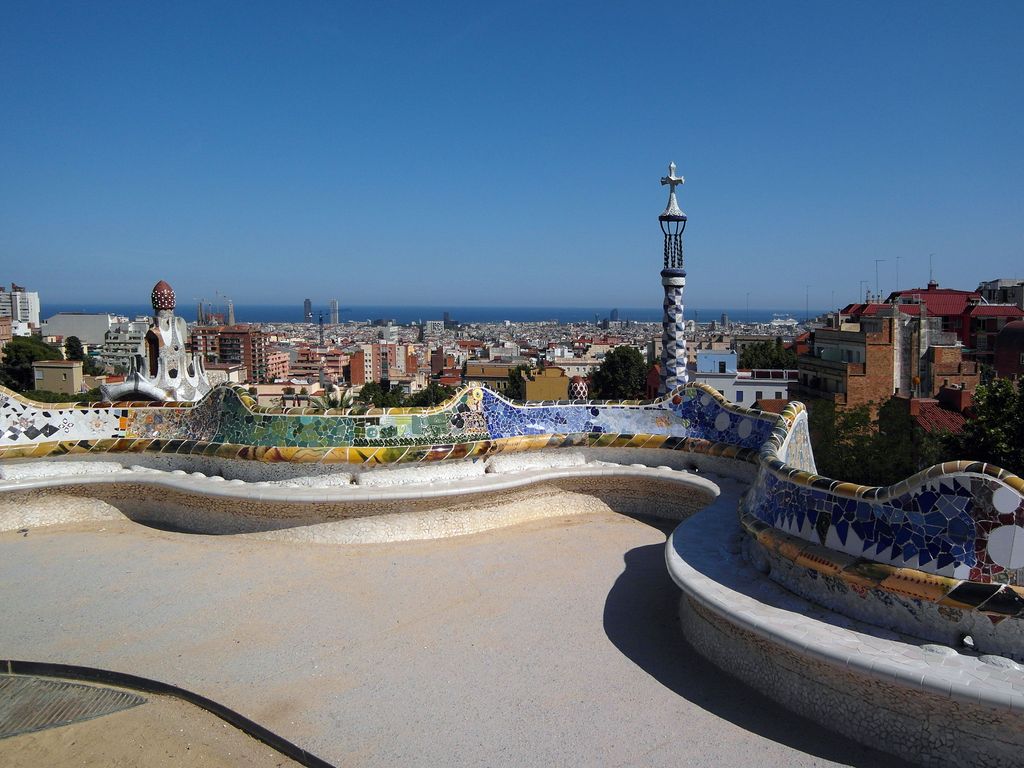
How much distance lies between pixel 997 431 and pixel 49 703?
46.5ft

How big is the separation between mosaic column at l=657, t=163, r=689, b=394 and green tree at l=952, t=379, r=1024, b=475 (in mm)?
5761

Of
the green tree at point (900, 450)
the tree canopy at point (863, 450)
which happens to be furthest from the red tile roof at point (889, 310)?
the tree canopy at point (863, 450)

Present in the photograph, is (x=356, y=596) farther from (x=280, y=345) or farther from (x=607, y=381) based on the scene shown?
(x=280, y=345)

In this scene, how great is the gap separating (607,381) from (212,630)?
132ft

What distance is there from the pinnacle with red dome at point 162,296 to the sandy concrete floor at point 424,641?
12.7 ft

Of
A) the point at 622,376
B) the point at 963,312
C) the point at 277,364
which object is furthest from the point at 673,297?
the point at 277,364

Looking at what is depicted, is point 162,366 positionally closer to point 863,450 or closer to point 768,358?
point 863,450

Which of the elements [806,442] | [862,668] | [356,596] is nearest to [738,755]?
[862,668]

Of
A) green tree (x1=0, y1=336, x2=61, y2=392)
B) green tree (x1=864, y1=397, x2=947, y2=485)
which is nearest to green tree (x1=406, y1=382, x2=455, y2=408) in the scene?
green tree (x1=0, y1=336, x2=61, y2=392)

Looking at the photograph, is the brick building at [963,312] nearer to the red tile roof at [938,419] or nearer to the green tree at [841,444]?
the red tile roof at [938,419]

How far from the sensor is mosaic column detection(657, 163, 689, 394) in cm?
1226

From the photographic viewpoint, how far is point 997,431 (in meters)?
13.6

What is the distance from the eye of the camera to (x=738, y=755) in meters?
4.64

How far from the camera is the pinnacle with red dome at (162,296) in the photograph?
11.8 metres
